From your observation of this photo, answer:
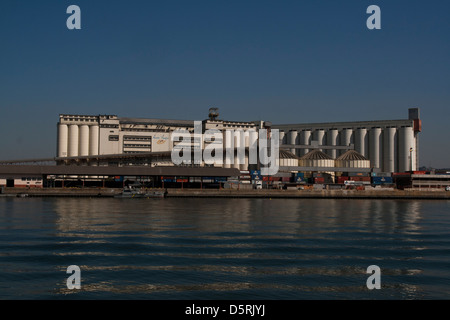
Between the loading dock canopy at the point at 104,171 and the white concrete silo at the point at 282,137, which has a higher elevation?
the white concrete silo at the point at 282,137

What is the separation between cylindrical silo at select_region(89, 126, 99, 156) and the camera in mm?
133375

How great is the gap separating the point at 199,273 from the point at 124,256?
6160 millimetres

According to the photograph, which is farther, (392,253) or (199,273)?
(392,253)

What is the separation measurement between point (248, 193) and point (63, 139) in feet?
209

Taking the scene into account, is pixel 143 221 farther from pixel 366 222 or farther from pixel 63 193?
pixel 63 193

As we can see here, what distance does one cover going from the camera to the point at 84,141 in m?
134

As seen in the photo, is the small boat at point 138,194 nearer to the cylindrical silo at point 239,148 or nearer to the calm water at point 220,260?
the cylindrical silo at point 239,148

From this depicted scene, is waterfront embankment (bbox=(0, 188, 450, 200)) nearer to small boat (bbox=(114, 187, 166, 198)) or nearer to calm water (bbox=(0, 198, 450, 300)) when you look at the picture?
small boat (bbox=(114, 187, 166, 198))

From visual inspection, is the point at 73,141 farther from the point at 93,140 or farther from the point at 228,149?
the point at 228,149

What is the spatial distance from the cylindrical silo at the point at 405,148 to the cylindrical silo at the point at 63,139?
341 ft

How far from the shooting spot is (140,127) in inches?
5487

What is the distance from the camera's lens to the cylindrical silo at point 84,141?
133400 mm

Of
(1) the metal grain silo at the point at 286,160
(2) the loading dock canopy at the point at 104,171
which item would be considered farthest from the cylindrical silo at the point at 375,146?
(2) the loading dock canopy at the point at 104,171
